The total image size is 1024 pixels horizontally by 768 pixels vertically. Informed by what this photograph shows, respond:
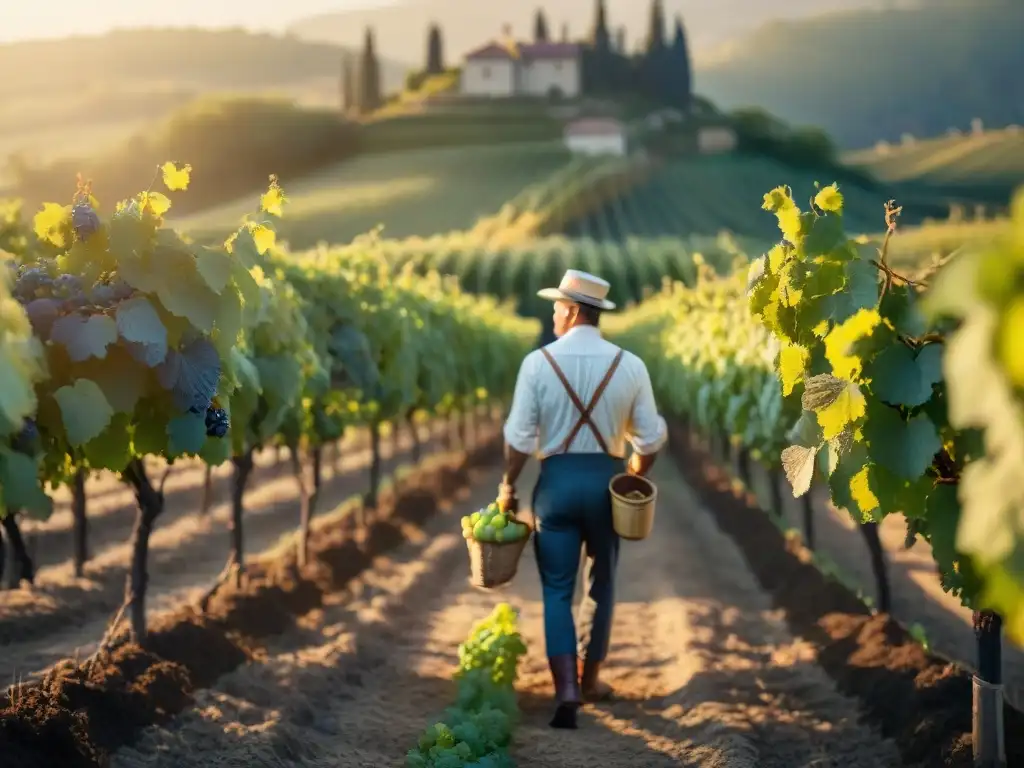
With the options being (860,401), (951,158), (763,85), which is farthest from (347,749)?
(763,85)

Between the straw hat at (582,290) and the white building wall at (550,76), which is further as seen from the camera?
the white building wall at (550,76)

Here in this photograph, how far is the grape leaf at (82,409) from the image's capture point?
464 cm

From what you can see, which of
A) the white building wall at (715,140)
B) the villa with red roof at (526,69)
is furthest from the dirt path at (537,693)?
the villa with red roof at (526,69)

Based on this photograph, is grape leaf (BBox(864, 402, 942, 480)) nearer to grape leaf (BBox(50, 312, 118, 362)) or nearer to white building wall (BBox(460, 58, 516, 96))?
grape leaf (BBox(50, 312, 118, 362))

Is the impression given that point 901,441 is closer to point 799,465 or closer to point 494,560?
point 799,465

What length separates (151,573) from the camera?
11.6 meters

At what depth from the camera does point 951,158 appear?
89438mm

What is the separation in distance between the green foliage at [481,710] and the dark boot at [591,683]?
1.17 ft

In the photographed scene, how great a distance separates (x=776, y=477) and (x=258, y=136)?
3374 inches

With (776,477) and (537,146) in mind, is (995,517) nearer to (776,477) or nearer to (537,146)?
(776,477)

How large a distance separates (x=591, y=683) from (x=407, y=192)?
75.0 meters

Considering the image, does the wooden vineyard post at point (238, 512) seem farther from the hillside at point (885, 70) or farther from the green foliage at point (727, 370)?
the hillside at point (885, 70)

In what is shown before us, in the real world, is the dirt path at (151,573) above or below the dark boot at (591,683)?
below

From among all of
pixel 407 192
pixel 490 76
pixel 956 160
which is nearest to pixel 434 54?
pixel 490 76
